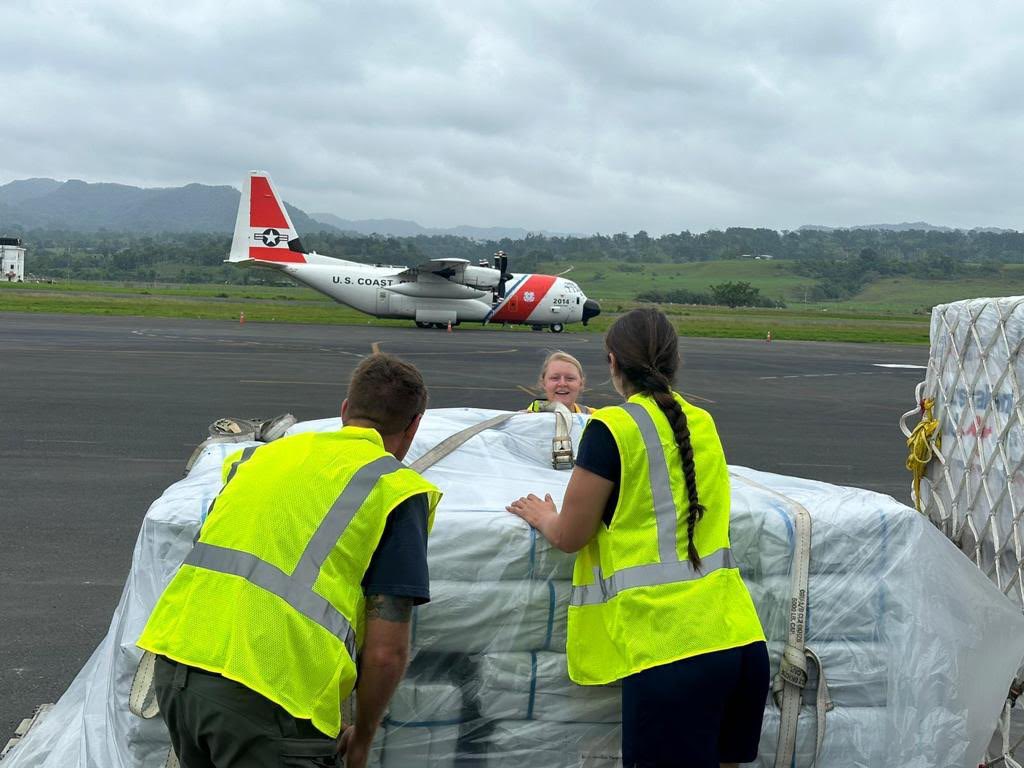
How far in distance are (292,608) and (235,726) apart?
304 mm

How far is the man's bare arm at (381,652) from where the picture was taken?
2412 millimetres

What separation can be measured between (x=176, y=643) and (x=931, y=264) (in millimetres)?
134793

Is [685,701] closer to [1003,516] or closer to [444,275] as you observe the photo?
[1003,516]

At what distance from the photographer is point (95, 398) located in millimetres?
14500

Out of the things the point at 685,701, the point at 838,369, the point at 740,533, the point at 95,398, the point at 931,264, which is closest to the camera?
the point at 685,701

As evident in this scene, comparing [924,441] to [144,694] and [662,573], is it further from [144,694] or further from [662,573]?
[144,694]

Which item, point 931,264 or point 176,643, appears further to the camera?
point 931,264

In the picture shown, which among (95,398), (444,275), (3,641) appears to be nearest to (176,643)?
(3,641)

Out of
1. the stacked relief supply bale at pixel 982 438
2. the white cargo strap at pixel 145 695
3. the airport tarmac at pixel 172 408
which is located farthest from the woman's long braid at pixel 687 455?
the airport tarmac at pixel 172 408

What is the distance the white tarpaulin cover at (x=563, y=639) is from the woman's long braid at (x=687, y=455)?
1.44ft

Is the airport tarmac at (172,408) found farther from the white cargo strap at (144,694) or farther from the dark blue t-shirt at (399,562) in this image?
the dark blue t-shirt at (399,562)

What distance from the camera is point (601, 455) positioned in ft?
9.11

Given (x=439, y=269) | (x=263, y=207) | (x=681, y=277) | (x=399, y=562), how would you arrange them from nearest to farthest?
(x=399, y=562) → (x=439, y=269) → (x=263, y=207) → (x=681, y=277)

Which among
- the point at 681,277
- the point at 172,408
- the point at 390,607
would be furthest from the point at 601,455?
the point at 681,277
